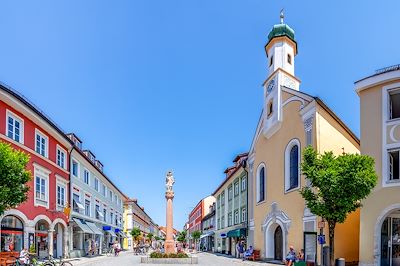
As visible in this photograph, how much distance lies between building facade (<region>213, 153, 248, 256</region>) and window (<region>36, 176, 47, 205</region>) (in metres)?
18.8

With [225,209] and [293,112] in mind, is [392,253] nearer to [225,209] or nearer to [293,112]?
[293,112]

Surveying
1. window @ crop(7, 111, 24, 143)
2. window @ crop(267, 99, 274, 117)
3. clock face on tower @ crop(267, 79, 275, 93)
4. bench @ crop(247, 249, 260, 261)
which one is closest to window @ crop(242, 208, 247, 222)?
bench @ crop(247, 249, 260, 261)

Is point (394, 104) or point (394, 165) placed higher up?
point (394, 104)

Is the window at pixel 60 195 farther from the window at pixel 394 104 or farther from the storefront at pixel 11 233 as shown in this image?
the window at pixel 394 104

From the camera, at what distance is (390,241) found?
20578 millimetres

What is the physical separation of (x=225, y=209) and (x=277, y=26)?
Result: 1098 inches

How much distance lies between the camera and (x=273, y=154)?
32.3m

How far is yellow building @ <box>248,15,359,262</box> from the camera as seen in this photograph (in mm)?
25250

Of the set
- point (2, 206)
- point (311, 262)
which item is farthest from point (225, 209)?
point (2, 206)

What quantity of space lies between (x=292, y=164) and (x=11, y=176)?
19.0 metres

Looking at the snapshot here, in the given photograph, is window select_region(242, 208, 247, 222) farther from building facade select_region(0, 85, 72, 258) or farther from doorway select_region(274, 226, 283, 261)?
building facade select_region(0, 85, 72, 258)

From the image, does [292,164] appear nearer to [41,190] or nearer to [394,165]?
[394,165]

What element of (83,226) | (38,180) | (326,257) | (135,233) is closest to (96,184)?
(83,226)

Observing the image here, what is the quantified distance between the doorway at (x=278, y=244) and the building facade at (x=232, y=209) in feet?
26.4
